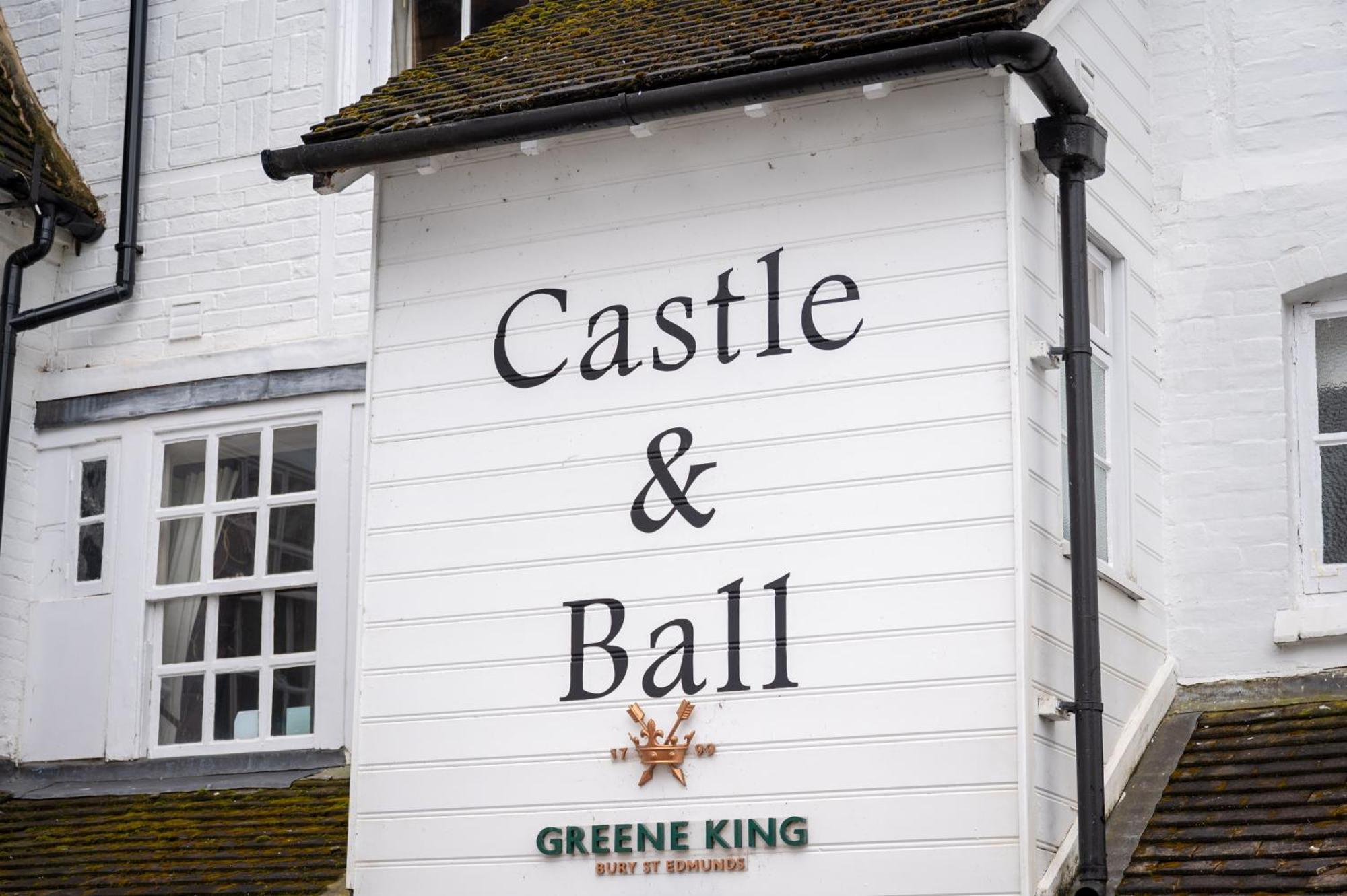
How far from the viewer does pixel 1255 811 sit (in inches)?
314

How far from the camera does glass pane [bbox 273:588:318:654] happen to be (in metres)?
10.9

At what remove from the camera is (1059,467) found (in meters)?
8.24

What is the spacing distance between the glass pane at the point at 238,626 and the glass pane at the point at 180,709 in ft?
0.72

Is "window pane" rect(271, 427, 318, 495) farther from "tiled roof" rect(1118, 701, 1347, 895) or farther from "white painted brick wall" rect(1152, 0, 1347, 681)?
"tiled roof" rect(1118, 701, 1347, 895)

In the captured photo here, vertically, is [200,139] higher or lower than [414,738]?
higher

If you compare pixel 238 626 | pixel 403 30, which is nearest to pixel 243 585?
pixel 238 626

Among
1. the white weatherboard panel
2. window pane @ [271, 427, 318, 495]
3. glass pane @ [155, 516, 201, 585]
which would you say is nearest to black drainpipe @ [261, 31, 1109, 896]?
the white weatherboard panel

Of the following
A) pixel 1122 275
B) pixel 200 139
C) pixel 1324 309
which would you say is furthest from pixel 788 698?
pixel 200 139

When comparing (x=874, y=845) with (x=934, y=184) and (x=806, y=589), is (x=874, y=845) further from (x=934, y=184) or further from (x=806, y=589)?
(x=934, y=184)

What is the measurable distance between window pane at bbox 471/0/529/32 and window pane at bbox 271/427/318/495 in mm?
2550

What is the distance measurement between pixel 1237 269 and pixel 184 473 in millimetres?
5755

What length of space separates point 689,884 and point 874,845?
2.53 feet

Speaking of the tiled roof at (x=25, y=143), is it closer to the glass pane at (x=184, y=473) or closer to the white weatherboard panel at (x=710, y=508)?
the glass pane at (x=184, y=473)

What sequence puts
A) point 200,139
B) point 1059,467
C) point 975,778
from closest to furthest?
point 975,778 → point 1059,467 → point 200,139
